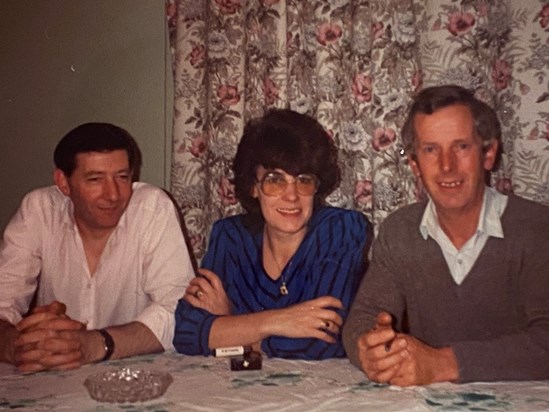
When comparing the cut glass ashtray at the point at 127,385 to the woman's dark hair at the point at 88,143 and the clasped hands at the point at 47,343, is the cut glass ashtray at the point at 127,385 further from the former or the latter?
the woman's dark hair at the point at 88,143

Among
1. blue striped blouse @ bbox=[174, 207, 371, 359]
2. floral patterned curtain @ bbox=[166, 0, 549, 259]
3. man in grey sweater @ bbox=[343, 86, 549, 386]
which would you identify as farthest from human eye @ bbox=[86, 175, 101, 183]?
man in grey sweater @ bbox=[343, 86, 549, 386]

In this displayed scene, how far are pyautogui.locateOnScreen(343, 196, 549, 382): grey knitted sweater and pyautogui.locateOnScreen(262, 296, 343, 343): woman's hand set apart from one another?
1.8 inches

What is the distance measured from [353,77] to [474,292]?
97 centimetres

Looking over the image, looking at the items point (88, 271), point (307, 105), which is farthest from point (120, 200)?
point (307, 105)

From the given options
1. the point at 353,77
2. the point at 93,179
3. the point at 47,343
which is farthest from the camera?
the point at 353,77

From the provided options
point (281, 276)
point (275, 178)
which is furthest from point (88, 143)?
point (281, 276)

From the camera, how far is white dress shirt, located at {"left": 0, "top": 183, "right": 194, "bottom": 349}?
2104 mm

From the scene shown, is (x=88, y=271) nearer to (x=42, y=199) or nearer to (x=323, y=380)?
(x=42, y=199)

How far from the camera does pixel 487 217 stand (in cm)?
174

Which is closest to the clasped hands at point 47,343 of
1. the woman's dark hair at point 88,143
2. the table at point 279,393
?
the table at point 279,393

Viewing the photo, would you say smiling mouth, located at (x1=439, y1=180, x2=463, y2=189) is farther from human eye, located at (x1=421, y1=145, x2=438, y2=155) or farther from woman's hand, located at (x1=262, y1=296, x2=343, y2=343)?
woman's hand, located at (x1=262, y1=296, x2=343, y2=343)

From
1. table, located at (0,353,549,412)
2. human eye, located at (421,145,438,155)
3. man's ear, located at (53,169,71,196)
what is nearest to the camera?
table, located at (0,353,549,412)

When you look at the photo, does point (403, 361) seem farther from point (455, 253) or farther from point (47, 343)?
point (47, 343)

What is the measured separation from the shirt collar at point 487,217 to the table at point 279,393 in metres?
0.41
